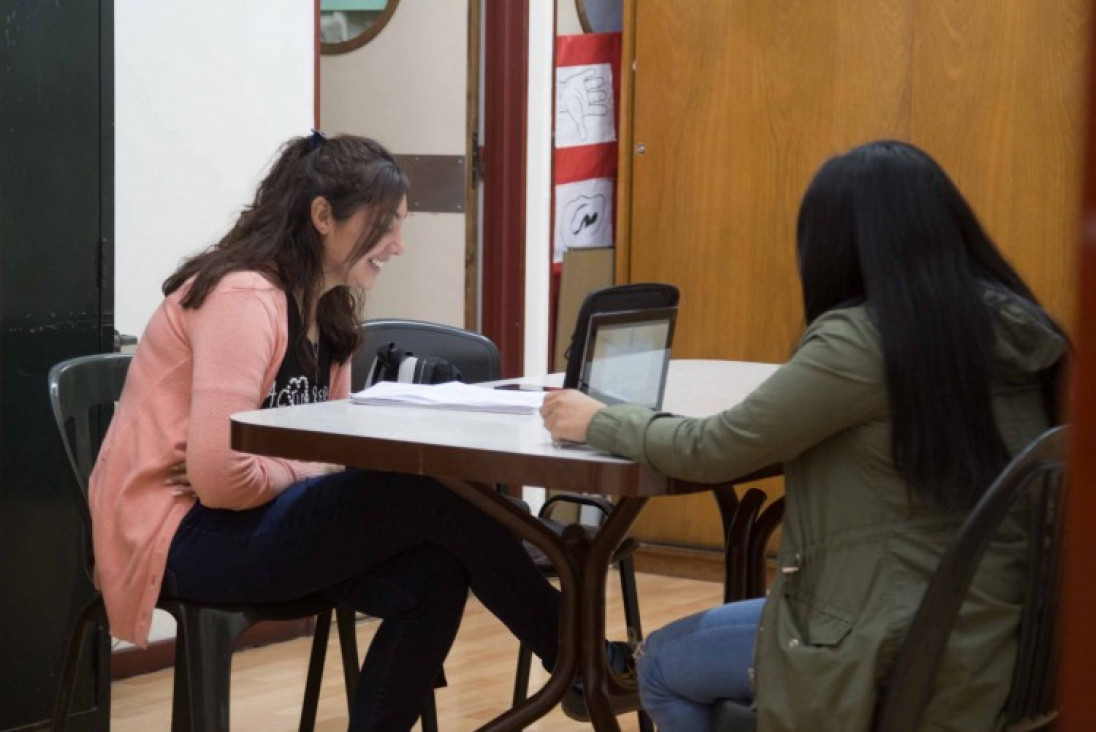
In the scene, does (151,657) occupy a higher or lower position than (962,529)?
lower

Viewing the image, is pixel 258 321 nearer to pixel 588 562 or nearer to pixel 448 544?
pixel 448 544

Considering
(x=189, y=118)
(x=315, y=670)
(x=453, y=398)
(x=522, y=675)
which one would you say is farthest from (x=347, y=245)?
(x=189, y=118)

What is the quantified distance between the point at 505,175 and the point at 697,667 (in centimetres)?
301

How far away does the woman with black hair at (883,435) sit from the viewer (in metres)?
1.57

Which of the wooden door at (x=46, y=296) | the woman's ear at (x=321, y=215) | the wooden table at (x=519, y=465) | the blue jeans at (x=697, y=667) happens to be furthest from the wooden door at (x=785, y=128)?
the blue jeans at (x=697, y=667)

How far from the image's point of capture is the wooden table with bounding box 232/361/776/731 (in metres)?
1.74

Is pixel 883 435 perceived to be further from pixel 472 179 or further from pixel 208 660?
pixel 472 179

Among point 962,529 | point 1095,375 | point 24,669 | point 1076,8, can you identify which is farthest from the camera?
point 1076,8

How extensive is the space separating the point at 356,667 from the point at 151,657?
0.97 meters

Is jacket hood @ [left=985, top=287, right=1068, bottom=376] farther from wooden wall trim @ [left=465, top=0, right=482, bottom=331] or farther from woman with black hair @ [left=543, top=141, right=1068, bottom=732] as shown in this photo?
wooden wall trim @ [left=465, top=0, right=482, bottom=331]

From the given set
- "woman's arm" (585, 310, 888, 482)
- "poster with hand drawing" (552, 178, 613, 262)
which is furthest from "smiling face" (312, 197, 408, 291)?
"poster with hand drawing" (552, 178, 613, 262)

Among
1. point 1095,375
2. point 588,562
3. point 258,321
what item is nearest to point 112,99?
point 258,321

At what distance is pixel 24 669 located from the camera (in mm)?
2730

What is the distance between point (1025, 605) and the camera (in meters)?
1.56
